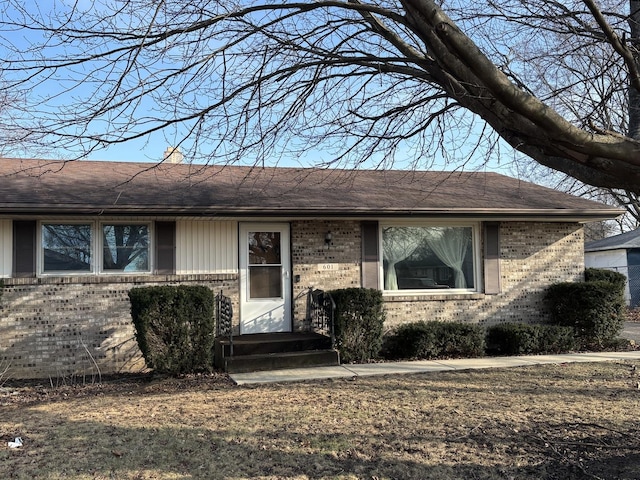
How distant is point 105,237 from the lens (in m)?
9.67

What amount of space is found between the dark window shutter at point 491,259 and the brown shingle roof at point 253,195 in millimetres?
547

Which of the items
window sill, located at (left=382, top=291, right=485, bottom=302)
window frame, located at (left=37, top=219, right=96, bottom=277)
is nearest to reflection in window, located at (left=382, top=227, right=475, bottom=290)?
window sill, located at (left=382, top=291, right=485, bottom=302)

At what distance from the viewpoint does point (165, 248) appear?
9820 millimetres

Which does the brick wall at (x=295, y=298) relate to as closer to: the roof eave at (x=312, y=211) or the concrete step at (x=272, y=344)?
the roof eave at (x=312, y=211)

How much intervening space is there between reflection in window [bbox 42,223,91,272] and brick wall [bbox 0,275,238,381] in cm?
30

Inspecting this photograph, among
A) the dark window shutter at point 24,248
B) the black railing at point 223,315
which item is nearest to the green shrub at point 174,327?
the black railing at point 223,315

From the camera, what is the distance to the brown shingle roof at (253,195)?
9172 millimetres

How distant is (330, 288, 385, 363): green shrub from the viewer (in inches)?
376

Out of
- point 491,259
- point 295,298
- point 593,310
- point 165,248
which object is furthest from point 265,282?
point 593,310

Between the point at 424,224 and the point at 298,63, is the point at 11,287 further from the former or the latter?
the point at 424,224

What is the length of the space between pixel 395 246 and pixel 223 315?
3698 millimetres

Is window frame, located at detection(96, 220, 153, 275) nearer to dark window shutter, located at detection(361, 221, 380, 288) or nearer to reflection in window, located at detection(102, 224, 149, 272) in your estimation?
reflection in window, located at detection(102, 224, 149, 272)

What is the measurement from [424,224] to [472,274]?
148 cm

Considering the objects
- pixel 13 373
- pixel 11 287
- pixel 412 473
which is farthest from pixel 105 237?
pixel 412 473
